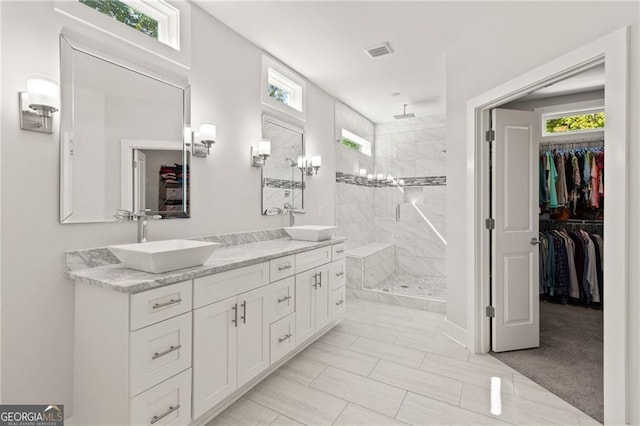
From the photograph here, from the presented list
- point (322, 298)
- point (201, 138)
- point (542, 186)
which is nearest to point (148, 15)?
point (201, 138)

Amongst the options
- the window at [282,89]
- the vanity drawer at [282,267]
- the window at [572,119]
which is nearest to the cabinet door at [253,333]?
the vanity drawer at [282,267]

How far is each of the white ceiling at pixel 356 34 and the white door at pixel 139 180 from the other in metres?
1.32

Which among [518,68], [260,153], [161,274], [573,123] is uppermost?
[573,123]

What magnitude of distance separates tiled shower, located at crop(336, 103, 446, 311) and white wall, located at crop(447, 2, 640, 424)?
177 cm

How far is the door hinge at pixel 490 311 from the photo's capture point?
9.17 ft

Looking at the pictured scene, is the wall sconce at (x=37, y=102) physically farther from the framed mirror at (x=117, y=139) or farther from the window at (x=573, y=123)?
the window at (x=573, y=123)

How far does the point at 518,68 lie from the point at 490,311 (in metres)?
2.03

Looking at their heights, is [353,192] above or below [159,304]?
above

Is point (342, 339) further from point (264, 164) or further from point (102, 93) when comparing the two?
point (102, 93)

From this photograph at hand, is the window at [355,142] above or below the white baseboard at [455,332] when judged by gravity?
above

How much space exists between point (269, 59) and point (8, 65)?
6.99ft

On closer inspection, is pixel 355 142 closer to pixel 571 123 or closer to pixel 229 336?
pixel 571 123

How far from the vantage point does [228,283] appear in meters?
1.96

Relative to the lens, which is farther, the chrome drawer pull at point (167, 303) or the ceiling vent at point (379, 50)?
the ceiling vent at point (379, 50)
